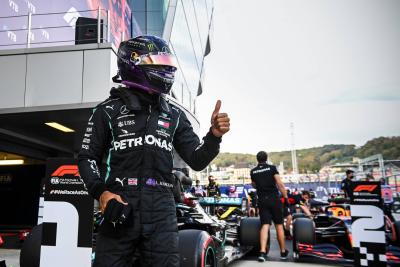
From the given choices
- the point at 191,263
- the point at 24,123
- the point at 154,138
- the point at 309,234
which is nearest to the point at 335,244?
the point at 309,234

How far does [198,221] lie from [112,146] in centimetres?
186

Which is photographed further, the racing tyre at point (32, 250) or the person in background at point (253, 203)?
the person in background at point (253, 203)

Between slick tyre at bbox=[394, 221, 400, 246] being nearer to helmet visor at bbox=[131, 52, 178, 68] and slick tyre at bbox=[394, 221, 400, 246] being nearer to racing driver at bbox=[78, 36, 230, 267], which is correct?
racing driver at bbox=[78, 36, 230, 267]

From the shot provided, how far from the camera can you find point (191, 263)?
2.47m

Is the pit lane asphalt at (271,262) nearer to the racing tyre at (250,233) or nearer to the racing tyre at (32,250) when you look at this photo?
the racing tyre at (250,233)

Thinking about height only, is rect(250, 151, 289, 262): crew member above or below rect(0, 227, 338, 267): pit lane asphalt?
above

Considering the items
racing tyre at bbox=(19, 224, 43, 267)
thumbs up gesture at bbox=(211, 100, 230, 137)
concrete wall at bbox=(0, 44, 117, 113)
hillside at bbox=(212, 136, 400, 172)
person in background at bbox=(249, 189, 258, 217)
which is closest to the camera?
thumbs up gesture at bbox=(211, 100, 230, 137)

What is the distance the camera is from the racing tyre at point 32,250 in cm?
286

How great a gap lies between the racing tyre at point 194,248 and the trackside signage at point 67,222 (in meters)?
0.65

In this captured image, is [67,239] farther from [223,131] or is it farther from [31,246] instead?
[223,131]

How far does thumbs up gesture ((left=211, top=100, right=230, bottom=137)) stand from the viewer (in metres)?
1.58

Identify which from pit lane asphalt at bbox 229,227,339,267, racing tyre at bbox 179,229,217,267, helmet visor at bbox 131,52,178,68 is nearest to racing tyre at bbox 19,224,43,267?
racing tyre at bbox 179,229,217,267

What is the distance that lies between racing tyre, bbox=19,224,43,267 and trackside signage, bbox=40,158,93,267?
45cm

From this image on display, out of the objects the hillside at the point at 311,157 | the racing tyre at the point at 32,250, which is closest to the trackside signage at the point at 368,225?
the racing tyre at the point at 32,250
